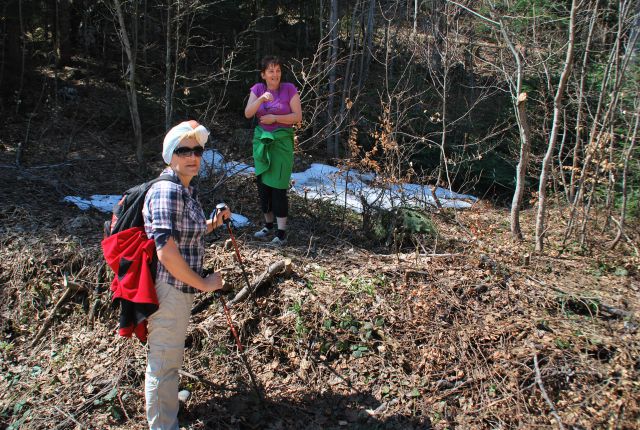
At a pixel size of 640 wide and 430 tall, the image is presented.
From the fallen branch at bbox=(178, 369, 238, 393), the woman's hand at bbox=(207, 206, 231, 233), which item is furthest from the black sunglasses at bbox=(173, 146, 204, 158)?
the fallen branch at bbox=(178, 369, 238, 393)

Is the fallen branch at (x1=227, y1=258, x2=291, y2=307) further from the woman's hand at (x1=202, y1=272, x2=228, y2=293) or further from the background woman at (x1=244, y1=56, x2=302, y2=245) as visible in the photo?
the woman's hand at (x1=202, y1=272, x2=228, y2=293)

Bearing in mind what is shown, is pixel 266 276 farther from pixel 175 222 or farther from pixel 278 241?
pixel 175 222

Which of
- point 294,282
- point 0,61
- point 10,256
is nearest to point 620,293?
point 294,282

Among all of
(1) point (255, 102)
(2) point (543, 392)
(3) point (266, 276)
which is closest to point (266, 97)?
(1) point (255, 102)

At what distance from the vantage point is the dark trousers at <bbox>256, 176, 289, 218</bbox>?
17.0 feet

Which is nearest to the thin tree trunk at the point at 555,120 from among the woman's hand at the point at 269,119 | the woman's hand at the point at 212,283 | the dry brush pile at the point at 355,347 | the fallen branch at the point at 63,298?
the dry brush pile at the point at 355,347

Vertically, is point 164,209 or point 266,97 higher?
point 266,97

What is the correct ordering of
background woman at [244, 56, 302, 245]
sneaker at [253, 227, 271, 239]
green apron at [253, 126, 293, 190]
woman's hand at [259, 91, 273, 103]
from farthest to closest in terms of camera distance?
sneaker at [253, 227, 271, 239], green apron at [253, 126, 293, 190], background woman at [244, 56, 302, 245], woman's hand at [259, 91, 273, 103]

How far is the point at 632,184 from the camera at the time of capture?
741 cm

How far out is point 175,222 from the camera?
2824 millimetres

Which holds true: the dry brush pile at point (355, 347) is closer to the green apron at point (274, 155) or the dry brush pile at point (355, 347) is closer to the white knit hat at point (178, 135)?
the green apron at point (274, 155)

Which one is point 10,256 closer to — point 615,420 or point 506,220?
point 615,420

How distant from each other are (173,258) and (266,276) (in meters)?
1.78

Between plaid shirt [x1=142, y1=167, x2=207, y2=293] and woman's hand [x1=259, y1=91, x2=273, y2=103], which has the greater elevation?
woman's hand [x1=259, y1=91, x2=273, y2=103]
